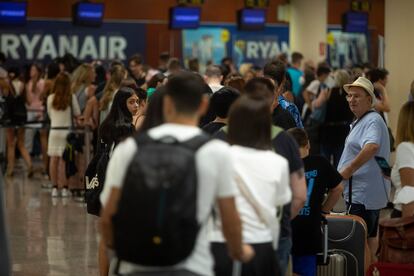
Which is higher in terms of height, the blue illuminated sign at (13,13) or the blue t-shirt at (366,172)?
the blue illuminated sign at (13,13)

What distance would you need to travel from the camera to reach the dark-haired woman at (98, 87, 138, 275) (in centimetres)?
723

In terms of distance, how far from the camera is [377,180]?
7742 millimetres

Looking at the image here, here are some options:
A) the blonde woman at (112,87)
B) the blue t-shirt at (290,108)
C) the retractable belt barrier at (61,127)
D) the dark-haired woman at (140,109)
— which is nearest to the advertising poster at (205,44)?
the retractable belt barrier at (61,127)

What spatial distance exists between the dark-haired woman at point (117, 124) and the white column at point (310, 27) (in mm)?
14495

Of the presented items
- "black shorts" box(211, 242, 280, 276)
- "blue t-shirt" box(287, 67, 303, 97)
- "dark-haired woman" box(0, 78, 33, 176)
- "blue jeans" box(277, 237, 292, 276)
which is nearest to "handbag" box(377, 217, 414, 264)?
"blue jeans" box(277, 237, 292, 276)

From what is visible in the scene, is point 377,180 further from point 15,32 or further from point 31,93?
point 15,32

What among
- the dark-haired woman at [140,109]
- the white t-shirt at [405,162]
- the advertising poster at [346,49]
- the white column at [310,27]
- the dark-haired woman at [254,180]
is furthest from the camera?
the advertising poster at [346,49]

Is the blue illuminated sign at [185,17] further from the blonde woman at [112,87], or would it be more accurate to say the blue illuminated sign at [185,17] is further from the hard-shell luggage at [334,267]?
the hard-shell luggage at [334,267]

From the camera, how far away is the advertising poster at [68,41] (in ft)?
77.7

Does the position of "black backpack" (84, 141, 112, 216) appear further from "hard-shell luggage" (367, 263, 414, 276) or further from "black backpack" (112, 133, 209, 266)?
"black backpack" (112, 133, 209, 266)

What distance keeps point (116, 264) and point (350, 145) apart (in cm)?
364

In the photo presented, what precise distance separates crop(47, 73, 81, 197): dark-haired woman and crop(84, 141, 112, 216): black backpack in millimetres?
6132

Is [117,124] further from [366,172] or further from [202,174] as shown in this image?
[202,174]

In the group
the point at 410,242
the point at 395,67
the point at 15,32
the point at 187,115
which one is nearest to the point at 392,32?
the point at 395,67
